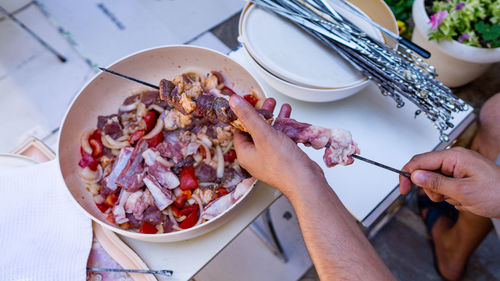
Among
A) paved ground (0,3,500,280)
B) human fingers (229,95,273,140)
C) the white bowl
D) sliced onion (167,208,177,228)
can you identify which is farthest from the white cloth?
paved ground (0,3,500,280)

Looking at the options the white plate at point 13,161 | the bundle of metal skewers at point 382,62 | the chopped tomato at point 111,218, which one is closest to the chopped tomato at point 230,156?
the chopped tomato at point 111,218

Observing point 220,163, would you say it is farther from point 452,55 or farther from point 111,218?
point 452,55

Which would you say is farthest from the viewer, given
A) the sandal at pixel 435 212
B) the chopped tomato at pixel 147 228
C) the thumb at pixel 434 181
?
the sandal at pixel 435 212

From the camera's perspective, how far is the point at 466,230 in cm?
181

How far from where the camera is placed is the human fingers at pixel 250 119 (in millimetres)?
918

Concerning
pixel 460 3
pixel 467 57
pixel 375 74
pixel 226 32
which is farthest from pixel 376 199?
pixel 226 32

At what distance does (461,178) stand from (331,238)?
48 cm

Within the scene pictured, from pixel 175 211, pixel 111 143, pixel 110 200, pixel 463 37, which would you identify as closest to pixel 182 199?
pixel 175 211

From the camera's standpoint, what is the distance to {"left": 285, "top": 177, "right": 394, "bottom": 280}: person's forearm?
860 mm

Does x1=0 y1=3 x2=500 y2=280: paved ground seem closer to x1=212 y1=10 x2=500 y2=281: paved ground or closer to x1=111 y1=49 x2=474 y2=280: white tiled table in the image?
x1=212 y1=10 x2=500 y2=281: paved ground

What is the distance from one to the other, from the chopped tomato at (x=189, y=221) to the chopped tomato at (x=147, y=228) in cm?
9

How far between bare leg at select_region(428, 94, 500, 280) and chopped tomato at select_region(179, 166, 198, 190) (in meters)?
1.28

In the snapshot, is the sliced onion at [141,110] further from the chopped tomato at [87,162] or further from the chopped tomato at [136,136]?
the chopped tomato at [87,162]

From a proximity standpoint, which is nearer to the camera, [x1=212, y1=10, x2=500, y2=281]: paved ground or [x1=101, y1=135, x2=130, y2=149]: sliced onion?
[x1=101, y1=135, x2=130, y2=149]: sliced onion
